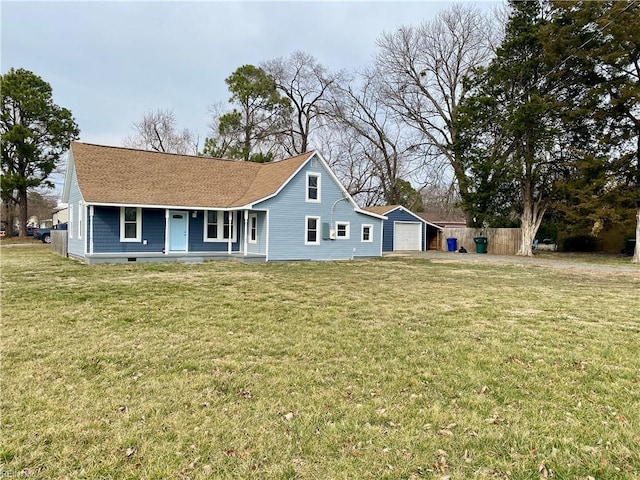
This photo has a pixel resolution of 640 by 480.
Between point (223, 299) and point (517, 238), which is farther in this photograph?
point (517, 238)

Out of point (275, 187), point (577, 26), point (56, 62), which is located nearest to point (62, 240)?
point (56, 62)

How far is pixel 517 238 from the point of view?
2570 cm

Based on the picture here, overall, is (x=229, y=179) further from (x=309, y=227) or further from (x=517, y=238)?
(x=517, y=238)

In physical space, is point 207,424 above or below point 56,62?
below

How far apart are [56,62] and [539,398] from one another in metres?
20.2

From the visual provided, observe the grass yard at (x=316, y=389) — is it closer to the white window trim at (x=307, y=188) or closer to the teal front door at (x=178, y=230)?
the teal front door at (x=178, y=230)

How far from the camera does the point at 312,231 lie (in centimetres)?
1923

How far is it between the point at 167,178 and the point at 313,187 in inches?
271

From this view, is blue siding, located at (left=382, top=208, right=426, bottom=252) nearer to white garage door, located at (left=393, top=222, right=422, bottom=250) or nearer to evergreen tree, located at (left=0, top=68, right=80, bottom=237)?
white garage door, located at (left=393, top=222, right=422, bottom=250)

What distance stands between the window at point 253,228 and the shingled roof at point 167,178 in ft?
3.07

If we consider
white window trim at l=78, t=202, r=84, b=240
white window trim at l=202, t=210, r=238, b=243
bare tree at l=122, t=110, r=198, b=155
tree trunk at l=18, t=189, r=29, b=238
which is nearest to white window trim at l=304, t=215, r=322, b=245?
white window trim at l=202, t=210, r=238, b=243

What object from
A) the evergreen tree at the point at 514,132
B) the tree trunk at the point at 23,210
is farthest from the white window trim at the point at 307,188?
the tree trunk at the point at 23,210

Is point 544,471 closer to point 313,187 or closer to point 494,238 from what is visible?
point 313,187

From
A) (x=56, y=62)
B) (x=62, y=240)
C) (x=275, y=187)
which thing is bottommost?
(x=62, y=240)
